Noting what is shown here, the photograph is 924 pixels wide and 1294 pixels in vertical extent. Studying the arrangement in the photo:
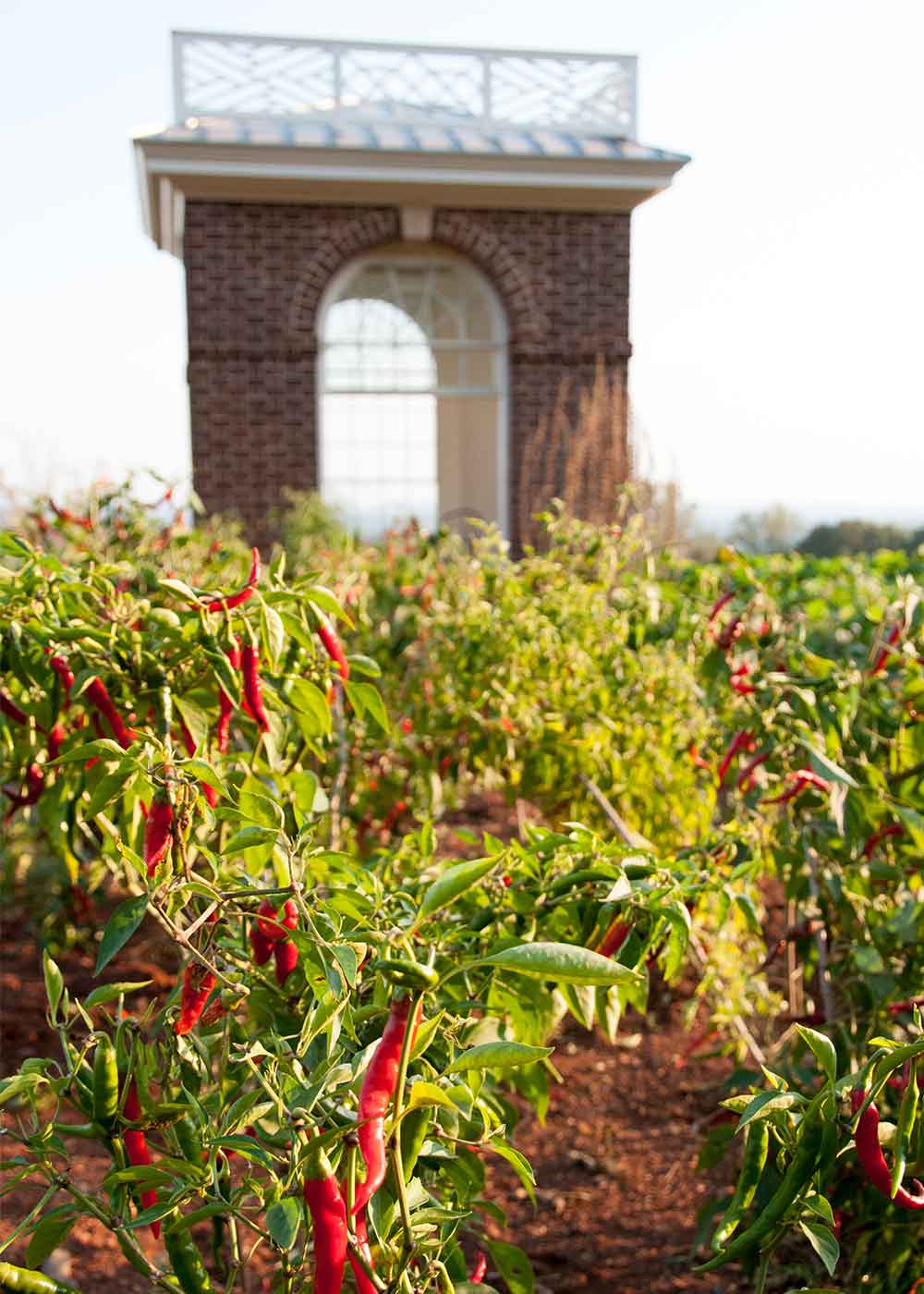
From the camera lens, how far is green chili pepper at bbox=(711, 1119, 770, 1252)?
105 centimetres

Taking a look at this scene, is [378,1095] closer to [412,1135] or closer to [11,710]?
[412,1135]

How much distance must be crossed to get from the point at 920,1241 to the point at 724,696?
0.90 metres

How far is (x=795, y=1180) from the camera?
1042 millimetres

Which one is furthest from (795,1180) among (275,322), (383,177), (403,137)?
(403,137)

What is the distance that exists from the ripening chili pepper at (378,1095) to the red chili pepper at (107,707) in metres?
0.68

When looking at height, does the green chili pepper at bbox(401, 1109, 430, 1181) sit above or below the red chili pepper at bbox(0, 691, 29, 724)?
below

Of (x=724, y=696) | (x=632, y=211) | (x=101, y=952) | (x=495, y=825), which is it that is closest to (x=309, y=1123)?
(x=101, y=952)

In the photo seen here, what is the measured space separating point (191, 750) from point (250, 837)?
51 cm

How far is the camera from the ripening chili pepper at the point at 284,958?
51.1 inches

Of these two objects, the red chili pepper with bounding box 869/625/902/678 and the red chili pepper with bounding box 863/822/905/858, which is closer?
the red chili pepper with bounding box 863/822/905/858

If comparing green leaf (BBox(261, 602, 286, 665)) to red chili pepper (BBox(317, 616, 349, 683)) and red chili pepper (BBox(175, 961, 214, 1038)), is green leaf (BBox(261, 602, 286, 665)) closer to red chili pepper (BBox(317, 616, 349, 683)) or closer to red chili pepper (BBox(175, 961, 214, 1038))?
red chili pepper (BBox(317, 616, 349, 683))

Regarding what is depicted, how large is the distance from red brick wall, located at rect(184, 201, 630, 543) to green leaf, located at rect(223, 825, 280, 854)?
9.70 meters

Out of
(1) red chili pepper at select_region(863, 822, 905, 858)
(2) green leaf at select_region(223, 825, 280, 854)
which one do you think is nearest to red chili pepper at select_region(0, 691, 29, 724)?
(2) green leaf at select_region(223, 825, 280, 854)

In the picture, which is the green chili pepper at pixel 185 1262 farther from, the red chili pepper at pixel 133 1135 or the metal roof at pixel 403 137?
the metal roof at pixel 403 137
